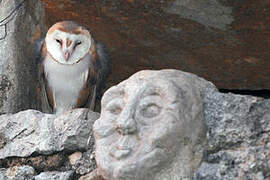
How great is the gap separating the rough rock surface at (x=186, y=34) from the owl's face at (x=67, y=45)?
8 cm

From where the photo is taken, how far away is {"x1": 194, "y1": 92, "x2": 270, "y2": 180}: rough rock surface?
2.73 meters

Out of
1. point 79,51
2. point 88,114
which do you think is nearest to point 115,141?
point 88,114

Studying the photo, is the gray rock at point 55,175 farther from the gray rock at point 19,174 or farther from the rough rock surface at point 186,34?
the rough rock surface at point 186,34

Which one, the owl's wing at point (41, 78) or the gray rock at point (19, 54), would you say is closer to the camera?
the gray rock at point (19, 54)

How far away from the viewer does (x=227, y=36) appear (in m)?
3.75

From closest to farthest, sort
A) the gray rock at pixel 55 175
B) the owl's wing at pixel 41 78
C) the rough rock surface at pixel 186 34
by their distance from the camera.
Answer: the gray rock at pixel 55 175 < the rough rock surface at pixel 186 34 < the owl's wing at pixel 41 78

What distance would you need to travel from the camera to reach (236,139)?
2811 millimetres

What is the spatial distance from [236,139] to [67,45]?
1.51m

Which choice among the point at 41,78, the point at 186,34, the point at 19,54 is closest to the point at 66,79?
the point at 41,78

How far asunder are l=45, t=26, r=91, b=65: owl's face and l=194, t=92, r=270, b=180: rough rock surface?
51.6 inches

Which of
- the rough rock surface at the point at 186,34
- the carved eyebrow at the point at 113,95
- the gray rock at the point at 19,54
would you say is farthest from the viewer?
the gray rock at the point at 19,54

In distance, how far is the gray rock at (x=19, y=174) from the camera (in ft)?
10.9

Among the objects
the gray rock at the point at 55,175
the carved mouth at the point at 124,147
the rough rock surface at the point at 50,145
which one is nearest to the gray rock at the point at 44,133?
the rough rock surface at the point at 50,145

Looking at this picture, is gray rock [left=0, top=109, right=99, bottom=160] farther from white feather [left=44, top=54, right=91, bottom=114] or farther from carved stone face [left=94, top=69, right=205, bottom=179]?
white feather [left=44, top=54, right=91, bottom=114]
